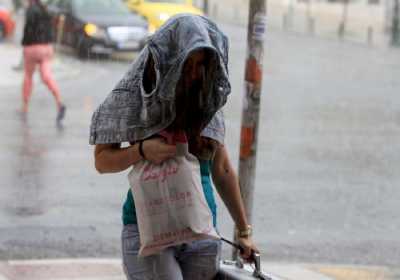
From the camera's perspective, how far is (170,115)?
11.7 feet

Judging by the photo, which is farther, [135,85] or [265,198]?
[265,198]

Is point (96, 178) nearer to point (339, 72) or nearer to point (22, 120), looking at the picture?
point (22, 120)

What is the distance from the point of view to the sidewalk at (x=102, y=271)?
6.44 metres

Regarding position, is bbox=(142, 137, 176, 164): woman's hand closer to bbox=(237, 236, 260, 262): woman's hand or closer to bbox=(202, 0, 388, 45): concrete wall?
bbox=(237, 236, 260, 262): woman's hand

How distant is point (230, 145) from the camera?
12.0 metres

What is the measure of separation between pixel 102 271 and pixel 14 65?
14.4 m

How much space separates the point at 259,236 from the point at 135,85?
4514mm

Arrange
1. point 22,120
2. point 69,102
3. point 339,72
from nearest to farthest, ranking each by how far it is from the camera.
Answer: point 22,120 < point 69,102 < point 339,72

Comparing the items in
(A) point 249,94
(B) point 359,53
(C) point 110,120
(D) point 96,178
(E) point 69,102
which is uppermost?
(C) point 110,120

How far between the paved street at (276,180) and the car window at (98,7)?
168 inches

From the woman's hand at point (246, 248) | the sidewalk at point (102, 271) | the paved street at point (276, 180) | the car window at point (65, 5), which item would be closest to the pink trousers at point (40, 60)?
the paved street at point (276, 180)

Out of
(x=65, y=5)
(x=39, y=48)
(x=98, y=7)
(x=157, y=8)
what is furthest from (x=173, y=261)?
(x=157, y=8)

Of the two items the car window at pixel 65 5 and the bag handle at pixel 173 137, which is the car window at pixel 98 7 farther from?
the bag handle at pixel 173 137

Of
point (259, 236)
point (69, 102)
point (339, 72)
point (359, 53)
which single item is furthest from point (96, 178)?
point (359, 53)
